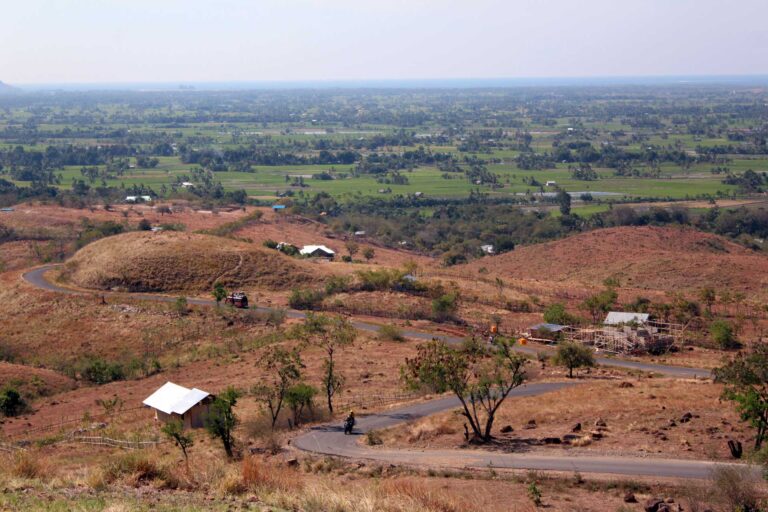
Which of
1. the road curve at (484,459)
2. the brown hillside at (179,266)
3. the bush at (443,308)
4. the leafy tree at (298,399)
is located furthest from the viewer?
the brown hillside at (179,266)

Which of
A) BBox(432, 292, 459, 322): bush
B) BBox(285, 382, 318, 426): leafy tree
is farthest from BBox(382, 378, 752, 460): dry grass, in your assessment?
BBox(432, 292, 459, 322): bush

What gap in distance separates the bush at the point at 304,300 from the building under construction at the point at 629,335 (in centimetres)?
1728

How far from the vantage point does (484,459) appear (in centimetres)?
2528

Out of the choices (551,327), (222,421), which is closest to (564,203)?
(551,327)

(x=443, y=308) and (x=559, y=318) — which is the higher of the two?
(x=559, y=318)

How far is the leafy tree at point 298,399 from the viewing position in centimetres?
3097

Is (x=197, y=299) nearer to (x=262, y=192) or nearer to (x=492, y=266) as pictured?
(x=492, y=266)

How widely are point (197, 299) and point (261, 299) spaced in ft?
14.7


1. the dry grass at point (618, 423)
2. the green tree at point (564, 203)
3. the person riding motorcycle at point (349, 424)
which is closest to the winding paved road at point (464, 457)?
the person riding motorcycle at point (349, 424)

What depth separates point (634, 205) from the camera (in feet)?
395

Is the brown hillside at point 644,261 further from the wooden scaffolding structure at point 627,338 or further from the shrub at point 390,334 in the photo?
the shrub at point 390,334

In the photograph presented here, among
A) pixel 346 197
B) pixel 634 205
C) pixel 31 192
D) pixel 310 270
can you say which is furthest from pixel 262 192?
pixel 310 270

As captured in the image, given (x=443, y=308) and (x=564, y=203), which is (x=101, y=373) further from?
(x=564, y=203)

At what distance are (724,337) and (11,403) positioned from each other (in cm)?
3615
